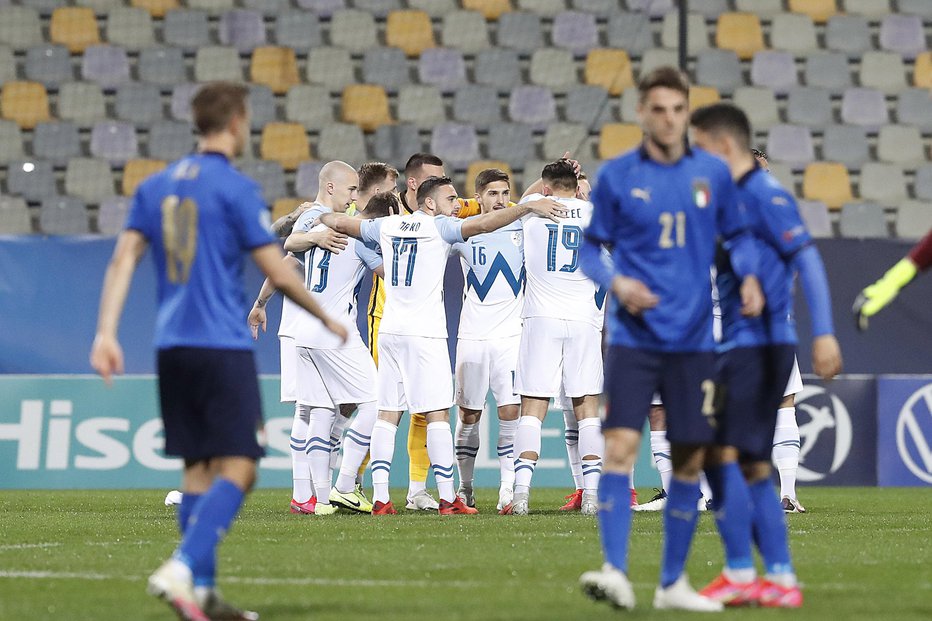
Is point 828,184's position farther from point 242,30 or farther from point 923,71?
point 242,30

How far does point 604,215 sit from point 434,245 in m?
4.89

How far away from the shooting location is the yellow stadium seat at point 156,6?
18.9 meters

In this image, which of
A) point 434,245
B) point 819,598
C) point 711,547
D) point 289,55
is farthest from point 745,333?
point 289,55

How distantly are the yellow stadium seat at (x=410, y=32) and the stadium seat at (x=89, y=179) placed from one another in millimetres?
3920

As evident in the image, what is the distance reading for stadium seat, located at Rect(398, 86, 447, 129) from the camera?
18375mm

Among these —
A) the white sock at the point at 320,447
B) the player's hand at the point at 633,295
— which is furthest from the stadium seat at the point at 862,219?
the player's hand at the point at 633,295

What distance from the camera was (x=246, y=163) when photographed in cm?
1756

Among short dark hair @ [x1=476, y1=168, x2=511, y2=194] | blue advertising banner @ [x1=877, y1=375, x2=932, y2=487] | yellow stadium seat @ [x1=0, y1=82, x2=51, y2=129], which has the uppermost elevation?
yellow stadium seat @ [x1=0, y1=82, x2=51, y2=129]

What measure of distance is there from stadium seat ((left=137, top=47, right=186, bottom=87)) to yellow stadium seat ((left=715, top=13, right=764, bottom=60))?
6.83m

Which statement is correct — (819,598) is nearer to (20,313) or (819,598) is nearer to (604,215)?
(604,215)

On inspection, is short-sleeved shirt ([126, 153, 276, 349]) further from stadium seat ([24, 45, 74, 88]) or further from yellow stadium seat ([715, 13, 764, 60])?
yellow stadium seat ([715, 13, 764, 60])

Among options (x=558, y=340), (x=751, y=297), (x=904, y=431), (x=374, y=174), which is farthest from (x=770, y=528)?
(x=904, y=431)

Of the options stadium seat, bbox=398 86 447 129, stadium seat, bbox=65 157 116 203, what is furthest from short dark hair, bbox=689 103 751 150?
stadium seat, bbox=398 86 447 129

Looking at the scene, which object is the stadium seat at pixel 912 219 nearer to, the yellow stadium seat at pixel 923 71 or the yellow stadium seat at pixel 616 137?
the yellow stadium seat at pixel 923 71
